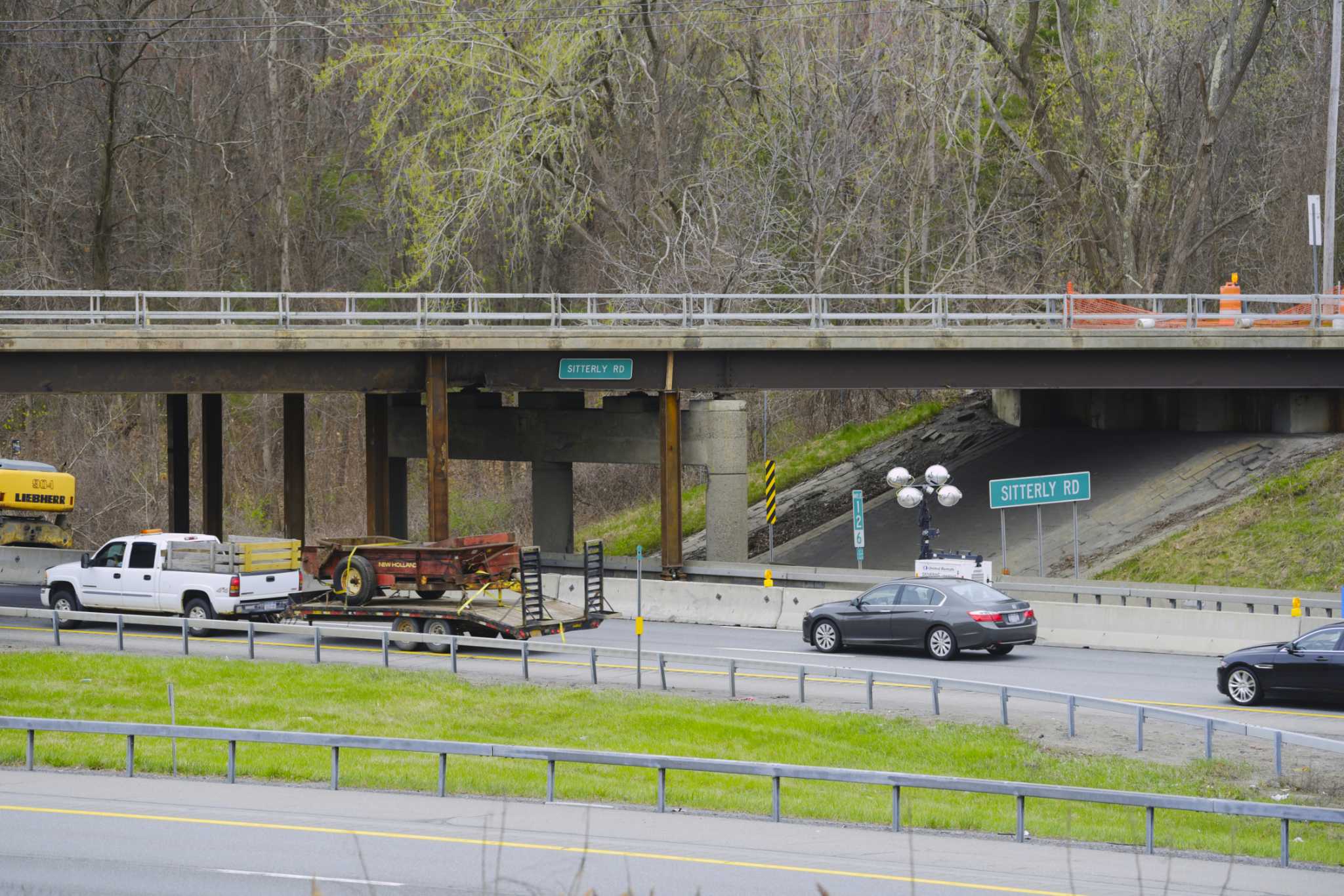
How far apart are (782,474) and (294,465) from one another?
1510 cm

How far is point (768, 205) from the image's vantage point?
162 feet

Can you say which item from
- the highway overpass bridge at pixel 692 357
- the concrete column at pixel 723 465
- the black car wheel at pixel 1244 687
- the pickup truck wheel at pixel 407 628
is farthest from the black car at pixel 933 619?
the concrete column at pixel 723 465

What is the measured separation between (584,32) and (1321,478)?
24364 mm

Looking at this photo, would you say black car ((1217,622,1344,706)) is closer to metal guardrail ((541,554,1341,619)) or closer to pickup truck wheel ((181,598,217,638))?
metal guardrail ((541,554,1341,619))

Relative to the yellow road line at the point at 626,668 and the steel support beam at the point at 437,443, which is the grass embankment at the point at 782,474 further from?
the yellow road line at the point at 626,668

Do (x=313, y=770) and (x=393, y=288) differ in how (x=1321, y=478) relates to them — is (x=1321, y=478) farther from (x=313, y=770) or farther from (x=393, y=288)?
(x=393, y=288)

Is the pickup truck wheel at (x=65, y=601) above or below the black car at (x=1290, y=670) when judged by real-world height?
above

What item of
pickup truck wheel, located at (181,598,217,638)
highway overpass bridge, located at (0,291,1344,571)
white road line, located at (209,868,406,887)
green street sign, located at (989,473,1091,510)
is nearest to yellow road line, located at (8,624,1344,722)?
pickup truck wheel, located at (181,598,217,638)

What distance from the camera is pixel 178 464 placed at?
132ft

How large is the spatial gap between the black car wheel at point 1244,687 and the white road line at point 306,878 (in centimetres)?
1381

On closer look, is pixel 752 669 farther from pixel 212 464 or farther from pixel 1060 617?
pixel 212 464

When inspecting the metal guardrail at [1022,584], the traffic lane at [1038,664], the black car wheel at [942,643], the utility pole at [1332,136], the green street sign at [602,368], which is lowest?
the traffic lane at [1038,664]

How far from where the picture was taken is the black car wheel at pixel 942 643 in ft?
81.7

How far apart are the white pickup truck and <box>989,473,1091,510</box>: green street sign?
1317 cm
